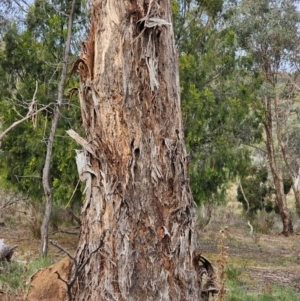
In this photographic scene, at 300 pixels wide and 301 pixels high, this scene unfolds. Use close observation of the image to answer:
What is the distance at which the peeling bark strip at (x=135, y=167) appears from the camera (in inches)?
151

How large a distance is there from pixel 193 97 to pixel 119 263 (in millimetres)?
9256

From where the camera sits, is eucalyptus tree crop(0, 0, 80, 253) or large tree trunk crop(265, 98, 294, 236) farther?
large tree trunk crop(265, 98, 294, 236)

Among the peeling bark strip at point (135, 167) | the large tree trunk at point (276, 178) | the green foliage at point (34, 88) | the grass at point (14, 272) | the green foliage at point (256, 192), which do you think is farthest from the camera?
the green foliage at point (256, 192)

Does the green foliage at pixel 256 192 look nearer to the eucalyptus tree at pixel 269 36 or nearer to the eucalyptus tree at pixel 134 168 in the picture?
the eucalyptus tree at pixel 269 36

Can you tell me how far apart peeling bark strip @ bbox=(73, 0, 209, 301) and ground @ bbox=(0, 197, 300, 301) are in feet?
3.47

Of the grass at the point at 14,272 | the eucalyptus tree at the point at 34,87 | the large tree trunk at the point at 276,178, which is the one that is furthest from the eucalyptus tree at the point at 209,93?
the large tree trunk at the point at 276,178

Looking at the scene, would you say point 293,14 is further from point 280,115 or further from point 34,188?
point 34,188

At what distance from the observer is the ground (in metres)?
9.48

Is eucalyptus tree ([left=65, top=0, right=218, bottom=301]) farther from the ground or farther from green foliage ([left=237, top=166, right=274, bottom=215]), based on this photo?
green foliage ([left=237, top=166, right=274, bottom=215])

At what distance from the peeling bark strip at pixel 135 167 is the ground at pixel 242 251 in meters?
1.06

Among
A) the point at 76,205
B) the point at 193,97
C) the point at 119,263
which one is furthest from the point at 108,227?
the point at 76,205

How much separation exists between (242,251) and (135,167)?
12.7m

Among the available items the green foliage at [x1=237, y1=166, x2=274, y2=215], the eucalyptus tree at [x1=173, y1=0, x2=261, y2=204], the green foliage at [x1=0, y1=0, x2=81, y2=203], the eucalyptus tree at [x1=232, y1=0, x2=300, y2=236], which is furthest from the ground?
the eucalyptus tree at [x1=232, y1=0, x2=300, y2=236]

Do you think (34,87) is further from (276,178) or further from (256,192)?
(256,192)
